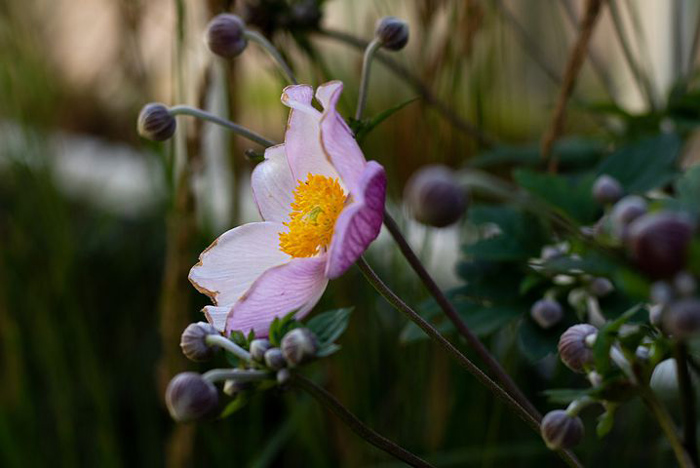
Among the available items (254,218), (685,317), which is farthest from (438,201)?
(254,218)

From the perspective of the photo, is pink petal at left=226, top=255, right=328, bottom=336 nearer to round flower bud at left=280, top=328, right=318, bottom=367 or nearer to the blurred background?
round flower bud at left=280, top=328, right=318, bottom=367

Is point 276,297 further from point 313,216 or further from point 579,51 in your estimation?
point 579,51

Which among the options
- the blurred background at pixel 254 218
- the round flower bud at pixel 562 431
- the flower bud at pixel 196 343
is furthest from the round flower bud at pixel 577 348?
the blurred background at pixel 254 218

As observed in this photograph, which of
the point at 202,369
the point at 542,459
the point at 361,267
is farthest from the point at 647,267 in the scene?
the point at 202,369

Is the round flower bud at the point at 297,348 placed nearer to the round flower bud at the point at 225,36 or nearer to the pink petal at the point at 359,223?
the pink petal at the point at 359,223

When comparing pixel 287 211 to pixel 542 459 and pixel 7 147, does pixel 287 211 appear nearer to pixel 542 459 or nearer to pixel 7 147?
pixel 542 459

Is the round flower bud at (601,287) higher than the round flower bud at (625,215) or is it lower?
lower
